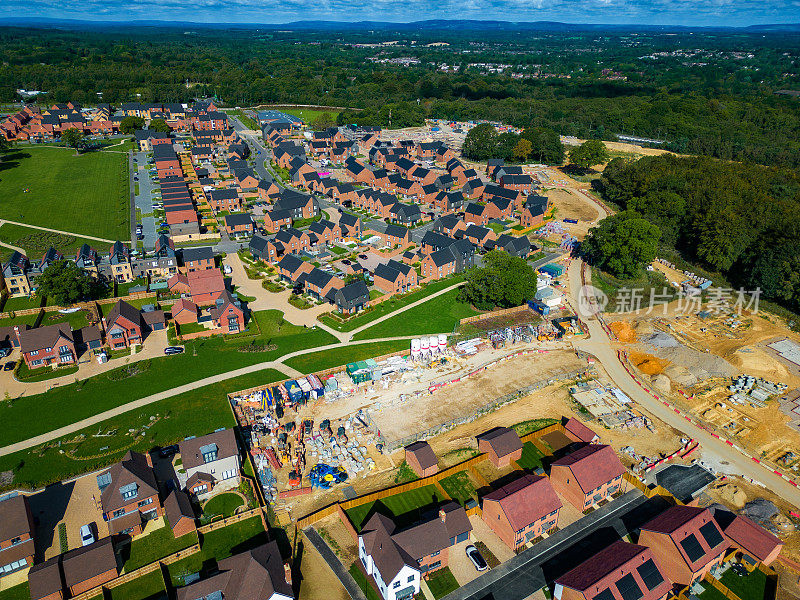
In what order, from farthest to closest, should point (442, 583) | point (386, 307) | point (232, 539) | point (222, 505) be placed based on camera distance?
point (386, 307) < point (222, 505) < point (232, 539) < point (442, 583)

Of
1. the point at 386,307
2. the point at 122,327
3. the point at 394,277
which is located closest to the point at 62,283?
the point at 122,327

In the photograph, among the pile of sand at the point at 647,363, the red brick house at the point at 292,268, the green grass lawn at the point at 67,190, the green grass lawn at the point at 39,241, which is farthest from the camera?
the green grass lawn at the point at 67,190

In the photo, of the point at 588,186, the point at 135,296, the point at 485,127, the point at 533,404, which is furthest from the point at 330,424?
the point at 485,127

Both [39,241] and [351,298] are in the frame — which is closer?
[351,298]

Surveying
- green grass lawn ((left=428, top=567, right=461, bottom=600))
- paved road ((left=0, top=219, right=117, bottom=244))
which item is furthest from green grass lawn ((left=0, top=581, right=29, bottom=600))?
paved road ((left=0, top=219, right=117, bottom=244))

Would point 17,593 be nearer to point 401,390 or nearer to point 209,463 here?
point 209,463

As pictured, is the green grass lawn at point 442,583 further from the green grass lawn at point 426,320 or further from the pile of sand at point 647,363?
the pile of sand at point 647,363

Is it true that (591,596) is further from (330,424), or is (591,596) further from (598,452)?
(330,424)

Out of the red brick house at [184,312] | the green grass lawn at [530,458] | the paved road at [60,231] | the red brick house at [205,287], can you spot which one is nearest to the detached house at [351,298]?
the red brick house at [205,287]
